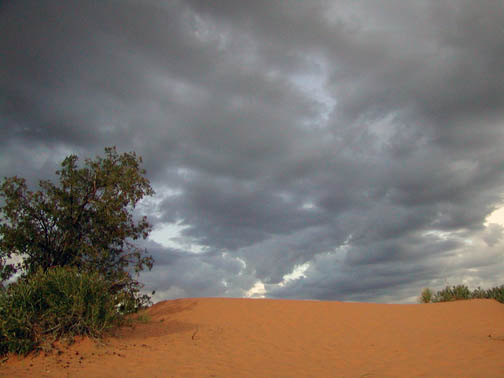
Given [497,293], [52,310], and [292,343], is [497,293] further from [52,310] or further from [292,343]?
[52,310]

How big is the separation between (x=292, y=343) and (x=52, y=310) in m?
8.68

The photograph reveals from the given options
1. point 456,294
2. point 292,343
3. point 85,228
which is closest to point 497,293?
point 456,294

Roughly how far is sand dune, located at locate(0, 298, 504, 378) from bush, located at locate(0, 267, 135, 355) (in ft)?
1.61

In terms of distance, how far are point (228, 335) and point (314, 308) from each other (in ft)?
23.5

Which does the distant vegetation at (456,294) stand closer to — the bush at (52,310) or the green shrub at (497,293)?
the green shrub at (497,293)

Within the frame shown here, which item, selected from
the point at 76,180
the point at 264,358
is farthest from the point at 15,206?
the point at 264,358

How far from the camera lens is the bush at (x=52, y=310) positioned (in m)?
10.5

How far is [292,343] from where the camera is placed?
15031 mm

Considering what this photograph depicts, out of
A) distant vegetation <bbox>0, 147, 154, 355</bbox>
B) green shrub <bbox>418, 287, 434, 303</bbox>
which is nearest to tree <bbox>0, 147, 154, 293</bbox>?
distant vegetation <bbox>0, 147, 154, 355</bbox>

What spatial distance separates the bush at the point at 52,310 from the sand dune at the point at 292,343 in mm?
490

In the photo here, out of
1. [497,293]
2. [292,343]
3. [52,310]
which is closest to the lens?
[52,310]

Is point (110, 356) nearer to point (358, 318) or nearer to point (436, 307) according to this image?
point (358, 318)

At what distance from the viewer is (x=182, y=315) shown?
19.5 metres

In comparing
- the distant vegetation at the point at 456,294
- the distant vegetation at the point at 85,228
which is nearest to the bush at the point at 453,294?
the distant vegetation at the point at 456,294
